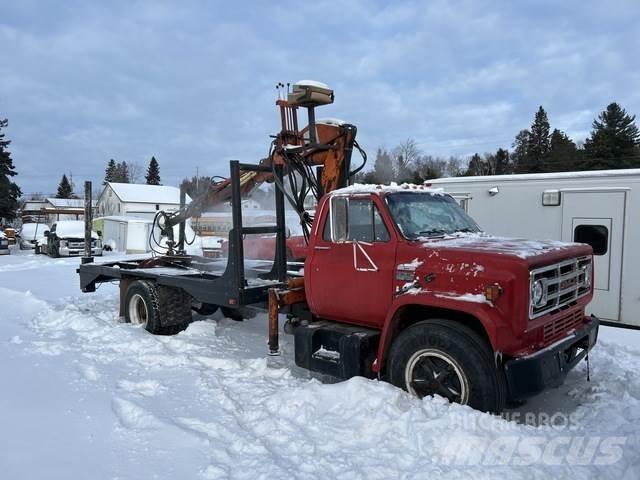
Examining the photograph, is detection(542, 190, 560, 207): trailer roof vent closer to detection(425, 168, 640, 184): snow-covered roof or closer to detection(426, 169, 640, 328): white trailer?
detection(426, 169, 640, 328): white trailer

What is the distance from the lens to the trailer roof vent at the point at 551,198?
9.76 meters

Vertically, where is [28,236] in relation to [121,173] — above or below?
below

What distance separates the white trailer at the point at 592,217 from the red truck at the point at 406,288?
13.3 feet

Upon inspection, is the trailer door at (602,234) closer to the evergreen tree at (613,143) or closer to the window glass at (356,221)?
the window glass at (356,221)

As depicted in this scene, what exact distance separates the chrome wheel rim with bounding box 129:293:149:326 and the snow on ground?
6.02 ft

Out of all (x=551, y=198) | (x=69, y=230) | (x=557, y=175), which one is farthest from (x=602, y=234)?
(x=69, y=230)

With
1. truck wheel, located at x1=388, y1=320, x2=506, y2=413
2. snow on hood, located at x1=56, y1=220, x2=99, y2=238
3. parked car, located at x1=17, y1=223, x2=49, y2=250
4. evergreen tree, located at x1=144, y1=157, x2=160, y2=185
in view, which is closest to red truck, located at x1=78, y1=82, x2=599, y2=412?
truck wheel, located at x1=388, y1=320, x2=506, y2=413

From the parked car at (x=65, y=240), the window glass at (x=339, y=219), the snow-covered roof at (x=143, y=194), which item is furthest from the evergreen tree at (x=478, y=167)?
the window glass at (x=339, y=219)

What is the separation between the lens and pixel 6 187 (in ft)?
134

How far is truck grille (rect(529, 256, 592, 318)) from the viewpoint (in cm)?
448

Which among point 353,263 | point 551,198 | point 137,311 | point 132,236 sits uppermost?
point 551,198

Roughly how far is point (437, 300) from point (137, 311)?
577cm

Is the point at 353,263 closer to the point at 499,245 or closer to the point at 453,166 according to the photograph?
the point at 499,245

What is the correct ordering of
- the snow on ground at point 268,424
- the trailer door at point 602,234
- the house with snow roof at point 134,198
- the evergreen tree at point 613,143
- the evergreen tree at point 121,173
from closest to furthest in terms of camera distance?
the snow on ground at point 268,424, the trailer door at point 602,234, the evergreen tree at point 613,143, the house with snow roof at point 134,198, the evergreen tree at point 121,173
